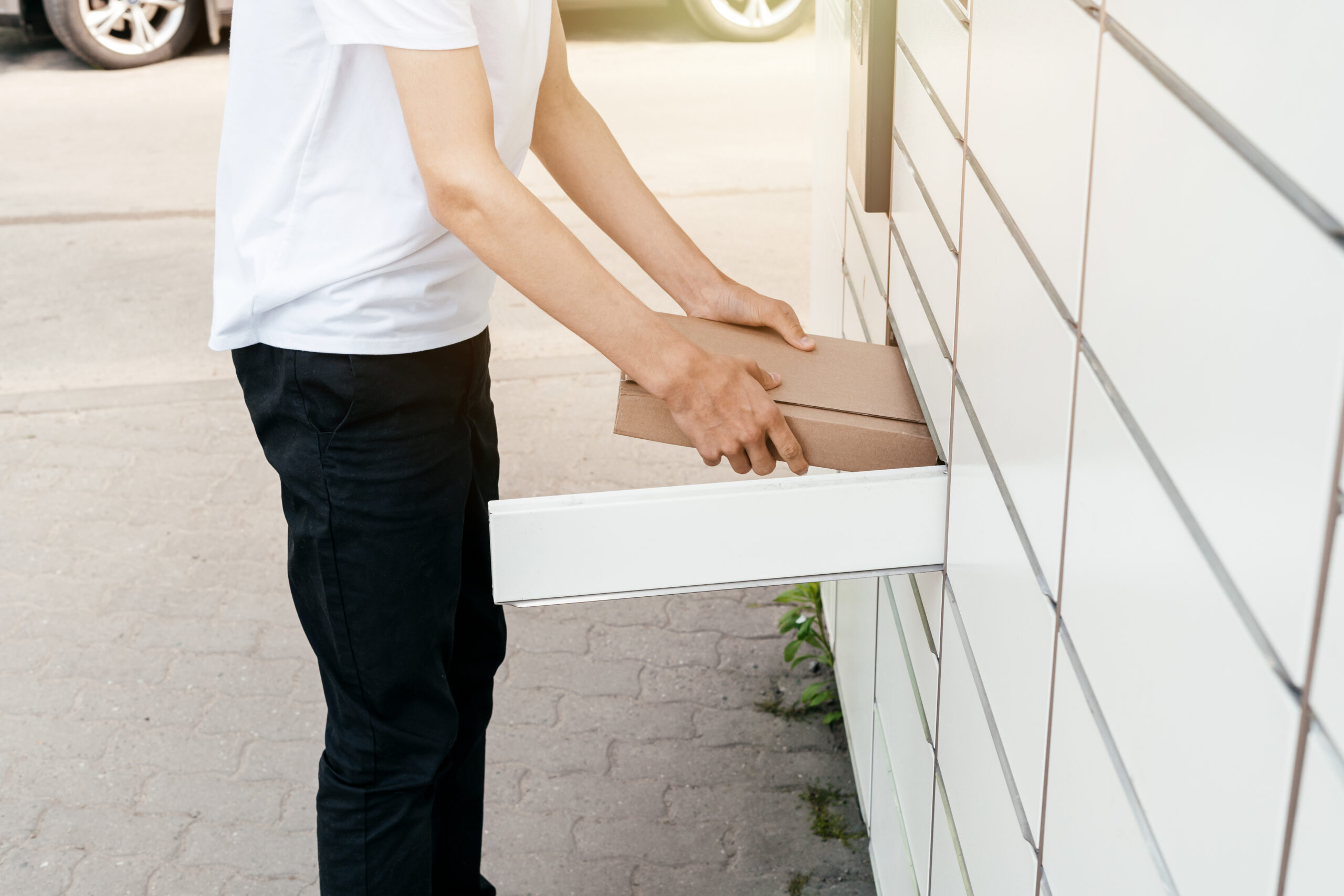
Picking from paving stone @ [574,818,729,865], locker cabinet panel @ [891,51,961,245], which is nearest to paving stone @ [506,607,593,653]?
paving stone @ [574,818,729,865]

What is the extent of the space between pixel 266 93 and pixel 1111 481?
99 cm

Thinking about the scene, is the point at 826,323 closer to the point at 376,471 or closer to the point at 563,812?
the point at 563,812

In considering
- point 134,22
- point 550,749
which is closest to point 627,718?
point 550,749

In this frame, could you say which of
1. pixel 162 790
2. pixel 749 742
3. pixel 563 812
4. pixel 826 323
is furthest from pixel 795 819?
pixel 162 790

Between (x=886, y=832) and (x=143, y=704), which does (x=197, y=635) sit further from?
(x=886, y=832)

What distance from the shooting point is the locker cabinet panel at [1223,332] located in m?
0.63

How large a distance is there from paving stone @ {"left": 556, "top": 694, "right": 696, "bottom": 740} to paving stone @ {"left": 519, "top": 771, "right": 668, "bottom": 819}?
143 millimetres

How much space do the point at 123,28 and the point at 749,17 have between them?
3.54 metres

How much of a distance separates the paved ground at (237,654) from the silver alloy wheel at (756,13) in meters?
2.54

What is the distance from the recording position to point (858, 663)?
237cm

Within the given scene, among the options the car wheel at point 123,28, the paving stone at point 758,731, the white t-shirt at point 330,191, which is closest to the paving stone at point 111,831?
the paving stone at point 758,731

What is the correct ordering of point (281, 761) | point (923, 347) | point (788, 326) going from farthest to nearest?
point (281, 761) < point (788, 326) < point (923, 347)

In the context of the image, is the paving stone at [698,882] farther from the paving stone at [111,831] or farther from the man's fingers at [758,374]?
the man's fingers at [758,374]

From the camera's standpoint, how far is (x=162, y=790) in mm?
2494
